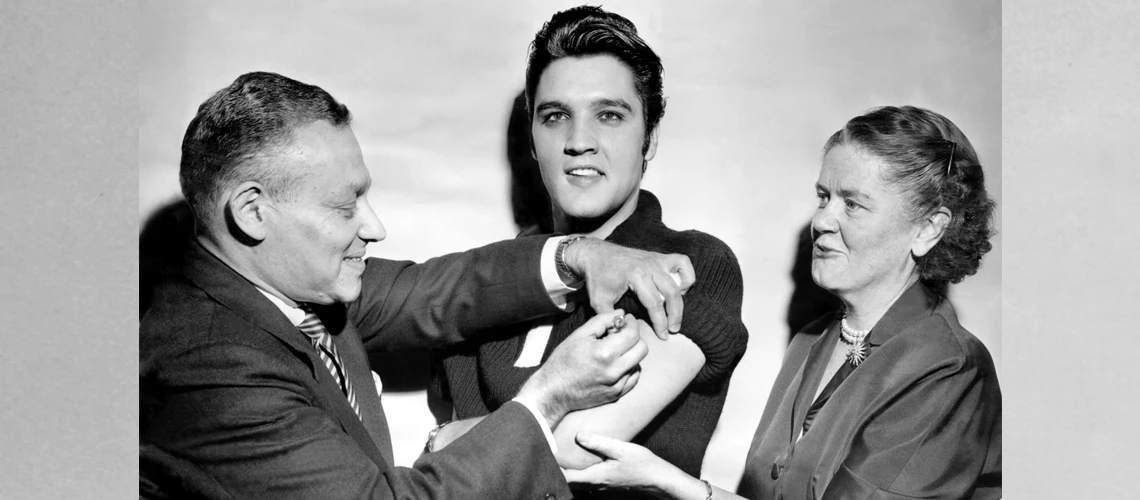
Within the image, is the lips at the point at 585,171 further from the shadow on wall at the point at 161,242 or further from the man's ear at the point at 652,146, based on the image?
the shadow on wall at the point at 161,242

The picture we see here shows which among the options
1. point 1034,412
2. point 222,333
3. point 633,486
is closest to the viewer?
point 222,333

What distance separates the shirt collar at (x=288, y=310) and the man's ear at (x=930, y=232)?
1302 mm

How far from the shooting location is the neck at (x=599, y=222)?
256cm

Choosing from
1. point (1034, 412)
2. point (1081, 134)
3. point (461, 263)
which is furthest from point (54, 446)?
point (1081, 134)

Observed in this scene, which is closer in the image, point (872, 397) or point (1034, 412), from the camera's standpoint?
point (872, 397)

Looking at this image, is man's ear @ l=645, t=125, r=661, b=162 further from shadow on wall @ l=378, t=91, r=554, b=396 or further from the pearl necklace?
the pearl necklace

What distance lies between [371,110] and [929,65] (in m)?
1.27

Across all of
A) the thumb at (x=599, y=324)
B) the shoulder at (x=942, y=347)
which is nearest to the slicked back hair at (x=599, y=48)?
the thumb at (x=599, y=324)

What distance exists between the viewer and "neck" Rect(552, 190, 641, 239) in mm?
2561

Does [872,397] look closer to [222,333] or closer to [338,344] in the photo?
[338,344]

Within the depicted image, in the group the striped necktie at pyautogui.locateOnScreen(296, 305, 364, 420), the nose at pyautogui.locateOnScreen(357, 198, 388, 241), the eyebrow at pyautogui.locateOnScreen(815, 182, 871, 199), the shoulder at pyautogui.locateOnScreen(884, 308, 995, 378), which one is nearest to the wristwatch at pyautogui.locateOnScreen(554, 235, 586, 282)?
the nose at pyautogui.locateOnScreen(357, 198, 388, 241)

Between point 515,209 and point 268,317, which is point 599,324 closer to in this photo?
point 515,209

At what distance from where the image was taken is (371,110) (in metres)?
2.59

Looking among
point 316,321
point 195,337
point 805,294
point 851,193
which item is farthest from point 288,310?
point 851,193
